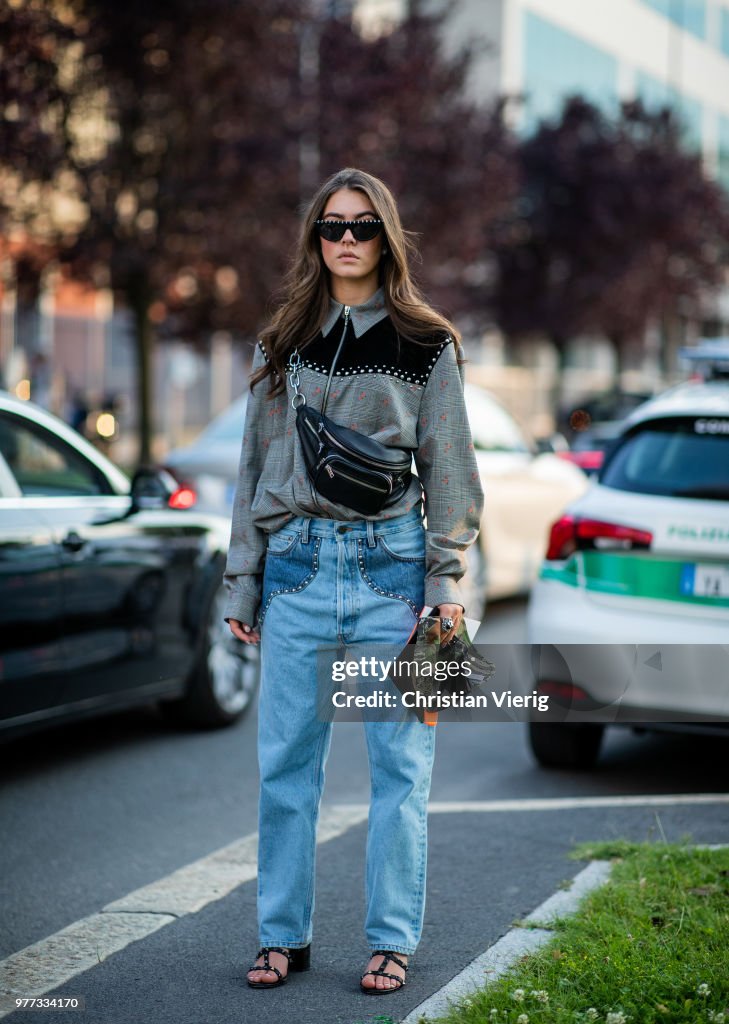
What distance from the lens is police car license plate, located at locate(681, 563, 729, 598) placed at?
542cm

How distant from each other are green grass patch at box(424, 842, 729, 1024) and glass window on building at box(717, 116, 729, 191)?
166ft

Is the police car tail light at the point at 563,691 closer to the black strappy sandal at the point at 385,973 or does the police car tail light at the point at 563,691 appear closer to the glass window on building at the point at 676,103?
the black strappy sandal at the point at 385,973

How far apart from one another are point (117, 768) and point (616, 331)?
28.6 meters

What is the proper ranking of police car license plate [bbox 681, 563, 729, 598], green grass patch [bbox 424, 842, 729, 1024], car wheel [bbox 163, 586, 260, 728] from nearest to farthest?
green grass patch [bbox 424, 842, 729, 1024], police car license plate [bbox 681, 563, 729, 598], car wheel [bbox 163, 586, 260, 728]

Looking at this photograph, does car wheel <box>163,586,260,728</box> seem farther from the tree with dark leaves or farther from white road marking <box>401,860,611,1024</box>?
the tree with dark leaves

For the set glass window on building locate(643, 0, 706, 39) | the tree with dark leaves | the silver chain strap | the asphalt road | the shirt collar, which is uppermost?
glass window on building locate(643, 0, 706, 39)

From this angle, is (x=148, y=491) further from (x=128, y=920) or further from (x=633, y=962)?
(x=633, y=962)

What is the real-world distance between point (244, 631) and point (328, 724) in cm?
32

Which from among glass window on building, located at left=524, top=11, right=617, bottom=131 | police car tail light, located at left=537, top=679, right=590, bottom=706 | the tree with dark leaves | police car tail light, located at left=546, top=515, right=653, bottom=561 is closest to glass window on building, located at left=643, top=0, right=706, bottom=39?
glass window on building, located at left=524, top=11, right=617, bottom=131

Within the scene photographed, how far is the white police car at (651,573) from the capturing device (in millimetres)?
5434

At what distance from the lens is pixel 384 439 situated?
11.9 feet

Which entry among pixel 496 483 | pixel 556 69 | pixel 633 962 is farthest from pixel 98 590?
pixel 556 69

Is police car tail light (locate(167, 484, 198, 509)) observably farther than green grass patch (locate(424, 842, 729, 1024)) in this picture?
Yes

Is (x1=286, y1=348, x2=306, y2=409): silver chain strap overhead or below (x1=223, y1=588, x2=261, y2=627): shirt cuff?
overhead
